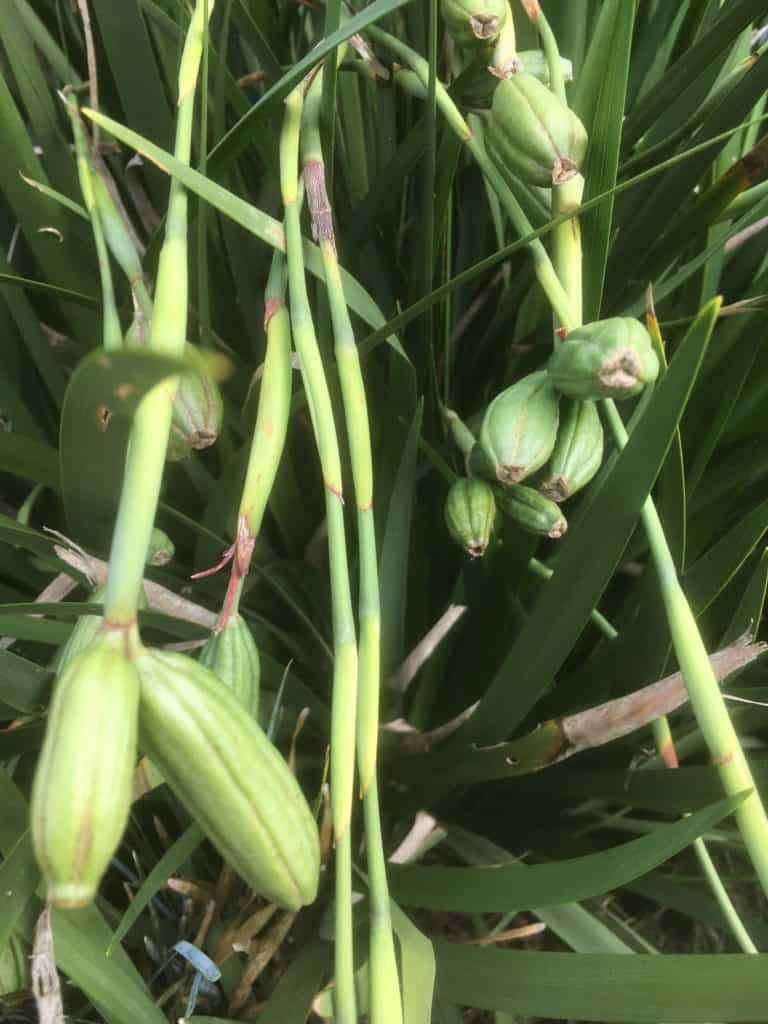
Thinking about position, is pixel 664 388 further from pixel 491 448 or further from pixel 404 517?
pixel 404 517

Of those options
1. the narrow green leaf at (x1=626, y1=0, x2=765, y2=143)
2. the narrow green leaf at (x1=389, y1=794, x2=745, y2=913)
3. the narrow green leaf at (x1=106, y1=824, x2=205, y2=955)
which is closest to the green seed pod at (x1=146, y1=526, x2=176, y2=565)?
the narrow green leaf at (x1=106, y1=824, x2=205, y2=955)

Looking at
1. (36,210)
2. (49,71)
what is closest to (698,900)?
(36,210)

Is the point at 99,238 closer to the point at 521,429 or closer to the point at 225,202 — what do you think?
the point at 225,202

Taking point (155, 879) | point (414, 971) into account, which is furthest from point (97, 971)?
point (414, 971)

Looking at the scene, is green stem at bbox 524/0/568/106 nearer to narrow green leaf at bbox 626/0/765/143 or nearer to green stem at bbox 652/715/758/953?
narrow green leaf at bbox 626/0/765/143

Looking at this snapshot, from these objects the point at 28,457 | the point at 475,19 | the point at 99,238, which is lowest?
→ the point at 28,457
